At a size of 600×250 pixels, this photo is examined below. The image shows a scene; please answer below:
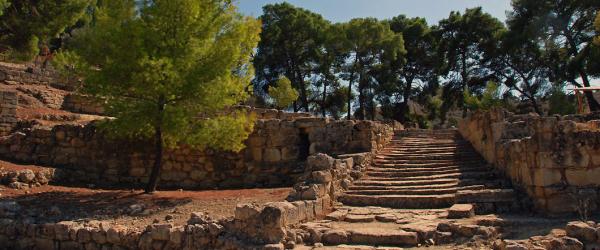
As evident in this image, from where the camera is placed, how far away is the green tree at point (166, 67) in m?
11.1

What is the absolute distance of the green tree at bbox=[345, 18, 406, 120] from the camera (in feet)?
117

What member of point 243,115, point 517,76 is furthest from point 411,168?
point 517,76

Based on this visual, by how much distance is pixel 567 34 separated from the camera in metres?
28.6

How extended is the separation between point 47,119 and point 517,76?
29775mm

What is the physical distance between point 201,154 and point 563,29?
24699 millimetres

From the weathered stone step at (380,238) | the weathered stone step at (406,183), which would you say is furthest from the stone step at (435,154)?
the weathered stone step at (380,238)

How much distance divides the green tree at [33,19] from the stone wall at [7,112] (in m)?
5.72

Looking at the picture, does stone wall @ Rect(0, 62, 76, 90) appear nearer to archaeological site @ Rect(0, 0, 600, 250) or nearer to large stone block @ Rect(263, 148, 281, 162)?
archaeological site @ Rect(0, 0, 600, 250)

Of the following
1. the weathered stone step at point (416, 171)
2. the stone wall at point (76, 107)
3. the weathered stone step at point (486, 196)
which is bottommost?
the weathered stone step at point (486, 196)

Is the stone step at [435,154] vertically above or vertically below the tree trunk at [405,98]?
below

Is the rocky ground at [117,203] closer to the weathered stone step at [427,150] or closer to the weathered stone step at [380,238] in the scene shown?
the weathered stone step at [380,238]

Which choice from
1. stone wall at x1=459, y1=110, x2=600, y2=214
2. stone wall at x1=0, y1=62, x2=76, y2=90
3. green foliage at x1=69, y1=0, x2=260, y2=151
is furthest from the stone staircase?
stone wall at x1=0, y1=62, x2=76, y2=90

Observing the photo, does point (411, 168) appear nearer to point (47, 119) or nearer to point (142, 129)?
point (142, 129)

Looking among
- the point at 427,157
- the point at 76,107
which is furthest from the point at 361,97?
the point at 427,157
